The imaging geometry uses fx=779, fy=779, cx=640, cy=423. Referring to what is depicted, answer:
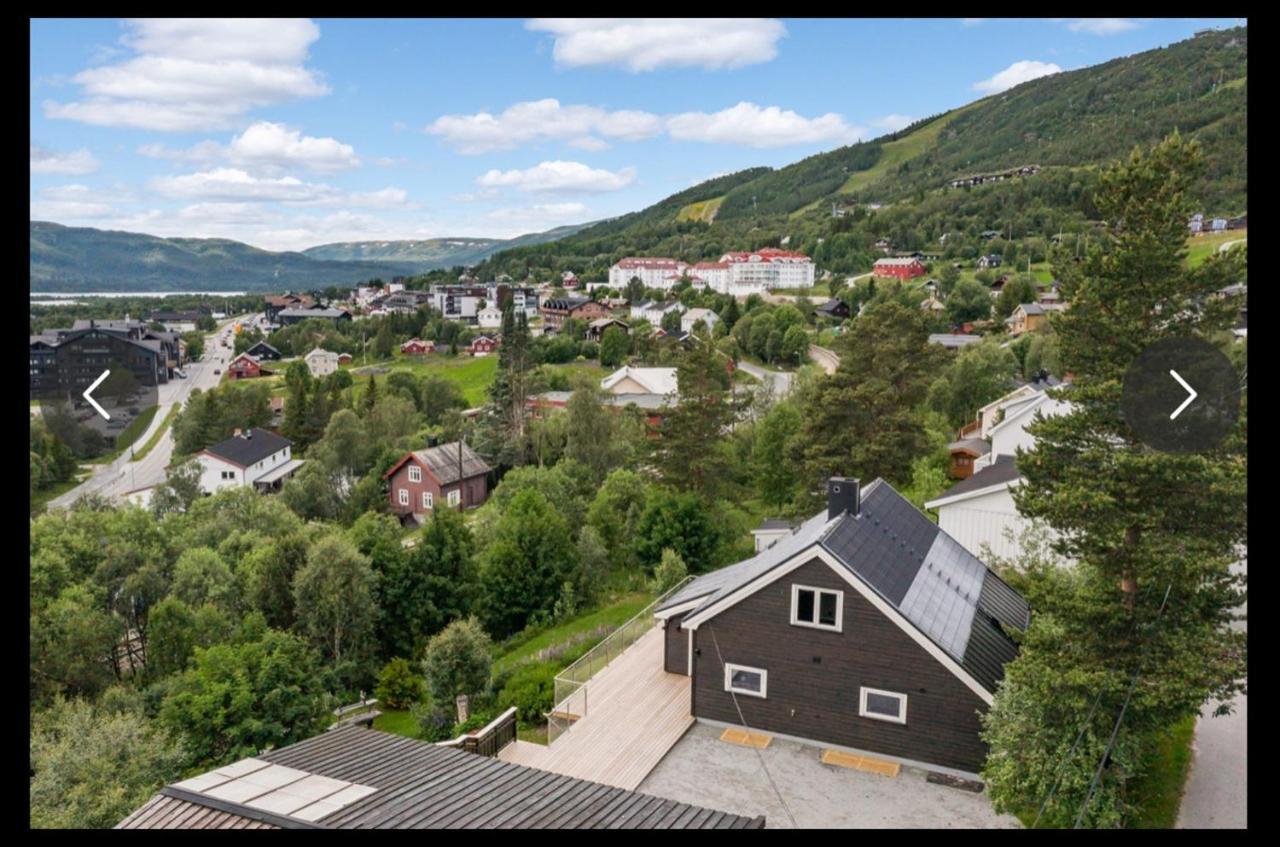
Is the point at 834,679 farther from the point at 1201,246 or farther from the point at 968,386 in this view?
the point at 968,386

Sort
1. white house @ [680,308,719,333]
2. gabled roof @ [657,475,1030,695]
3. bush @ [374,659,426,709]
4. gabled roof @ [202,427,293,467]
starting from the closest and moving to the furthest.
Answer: gabled roof @ [657,475,1030,695], bush @ [374,659,426,709], gabled roof @ [202,427,293,467], white house @ [680,308,719,333]

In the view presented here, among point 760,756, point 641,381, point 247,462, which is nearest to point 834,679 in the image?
point 760,756

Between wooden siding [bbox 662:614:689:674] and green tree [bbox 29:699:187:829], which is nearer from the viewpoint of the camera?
green tree [bbox 29:699:187:829]

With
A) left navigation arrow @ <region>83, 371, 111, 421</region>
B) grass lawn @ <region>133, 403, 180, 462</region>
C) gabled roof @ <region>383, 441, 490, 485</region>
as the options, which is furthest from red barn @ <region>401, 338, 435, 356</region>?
left navigation arrow @ <region>83, 371, 111, 421</region>

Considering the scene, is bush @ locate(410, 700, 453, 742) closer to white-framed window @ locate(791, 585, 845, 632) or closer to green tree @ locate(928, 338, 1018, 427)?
white-framed window @ locate(791, 585, 845, 632)

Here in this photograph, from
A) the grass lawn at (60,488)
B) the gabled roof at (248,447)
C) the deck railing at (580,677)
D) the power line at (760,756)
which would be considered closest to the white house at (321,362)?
the gabled roof at (248,447)
